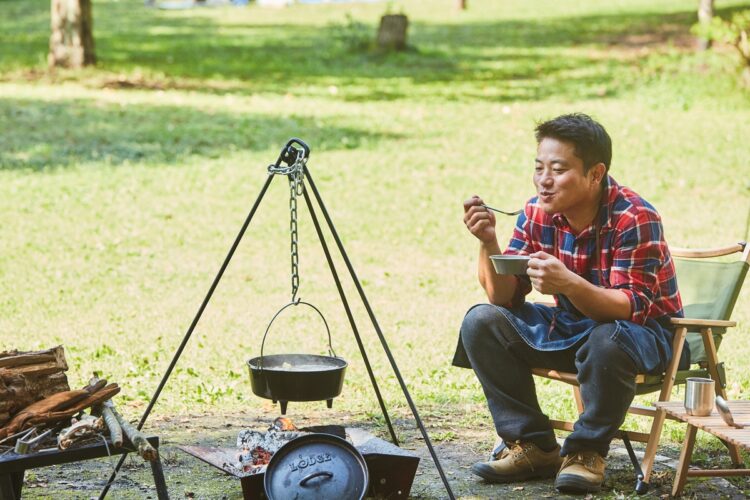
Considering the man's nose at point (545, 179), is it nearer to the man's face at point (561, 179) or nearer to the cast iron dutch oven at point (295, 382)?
the man's face at point (561, 179)

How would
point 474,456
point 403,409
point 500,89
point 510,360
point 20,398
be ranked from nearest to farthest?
point 20,398 → point 510,360 → point 474,456 → point 403,409 → point 500,89

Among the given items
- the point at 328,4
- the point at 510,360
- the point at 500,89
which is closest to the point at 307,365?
the point at 510,360

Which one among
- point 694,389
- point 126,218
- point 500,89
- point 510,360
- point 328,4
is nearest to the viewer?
point 694,389

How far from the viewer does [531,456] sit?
4.45 meters

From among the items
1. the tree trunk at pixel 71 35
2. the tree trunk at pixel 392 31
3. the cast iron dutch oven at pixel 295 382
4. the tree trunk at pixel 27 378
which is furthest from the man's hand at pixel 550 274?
the tree trunk at pixel 392 31

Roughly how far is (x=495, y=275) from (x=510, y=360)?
355 millimetres

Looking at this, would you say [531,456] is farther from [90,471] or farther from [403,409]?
[90,471]

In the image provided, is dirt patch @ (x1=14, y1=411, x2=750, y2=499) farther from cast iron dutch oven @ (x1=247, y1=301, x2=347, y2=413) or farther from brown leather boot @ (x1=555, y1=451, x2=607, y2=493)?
cast iron dutch oven @ (x1=247, y1=301, x2=347, y2=413)

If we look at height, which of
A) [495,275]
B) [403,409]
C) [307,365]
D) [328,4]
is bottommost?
[403,409]

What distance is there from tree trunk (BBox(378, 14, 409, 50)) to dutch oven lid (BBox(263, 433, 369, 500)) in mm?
17223

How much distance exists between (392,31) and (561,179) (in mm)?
16779

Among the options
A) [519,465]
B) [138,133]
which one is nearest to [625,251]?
[519,465]

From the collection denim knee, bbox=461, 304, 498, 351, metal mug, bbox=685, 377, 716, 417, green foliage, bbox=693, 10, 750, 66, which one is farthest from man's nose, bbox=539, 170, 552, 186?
green foliage, bbox=693, 10, 750, 66

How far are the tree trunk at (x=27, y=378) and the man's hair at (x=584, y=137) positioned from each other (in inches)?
80.4
